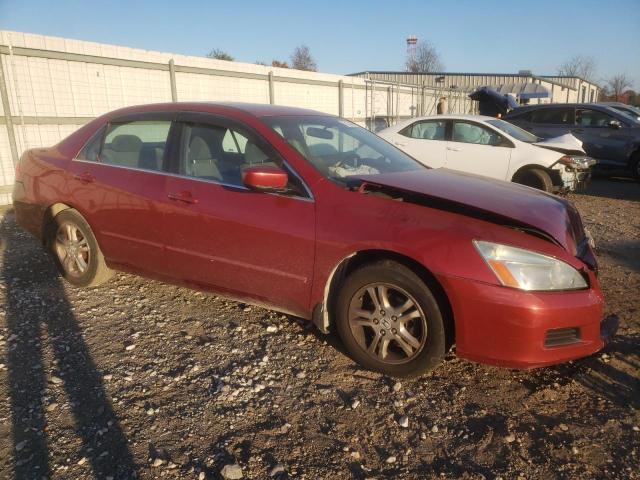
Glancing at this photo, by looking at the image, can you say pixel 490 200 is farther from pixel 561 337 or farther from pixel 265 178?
pixel 265 178

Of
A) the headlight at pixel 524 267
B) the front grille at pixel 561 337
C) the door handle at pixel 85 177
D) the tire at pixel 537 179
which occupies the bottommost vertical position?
the front grille at pixel 561 337

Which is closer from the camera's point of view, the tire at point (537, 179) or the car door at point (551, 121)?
the tire at point (537, 179)

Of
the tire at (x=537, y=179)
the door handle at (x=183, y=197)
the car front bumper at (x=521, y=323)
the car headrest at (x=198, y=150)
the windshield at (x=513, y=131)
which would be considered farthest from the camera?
the windshield at (x=513, y=131)

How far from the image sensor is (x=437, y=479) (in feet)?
7.00

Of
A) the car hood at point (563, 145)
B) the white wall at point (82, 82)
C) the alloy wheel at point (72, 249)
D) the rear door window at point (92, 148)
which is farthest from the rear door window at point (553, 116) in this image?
the alloy wheel at point (72, 249)

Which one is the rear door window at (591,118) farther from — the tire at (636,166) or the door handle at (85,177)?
the door handle at (85,177)

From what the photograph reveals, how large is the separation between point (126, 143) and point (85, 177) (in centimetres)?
45

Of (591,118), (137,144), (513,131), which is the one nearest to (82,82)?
(137,144)

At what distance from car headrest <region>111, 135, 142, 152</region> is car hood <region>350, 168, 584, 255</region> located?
1920mm

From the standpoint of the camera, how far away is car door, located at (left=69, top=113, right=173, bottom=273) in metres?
3.72

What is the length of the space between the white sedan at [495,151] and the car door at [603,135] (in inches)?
94.2

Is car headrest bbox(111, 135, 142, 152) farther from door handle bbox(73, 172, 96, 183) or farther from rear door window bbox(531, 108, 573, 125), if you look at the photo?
rear door window bbox(531, 108, 573, 125)

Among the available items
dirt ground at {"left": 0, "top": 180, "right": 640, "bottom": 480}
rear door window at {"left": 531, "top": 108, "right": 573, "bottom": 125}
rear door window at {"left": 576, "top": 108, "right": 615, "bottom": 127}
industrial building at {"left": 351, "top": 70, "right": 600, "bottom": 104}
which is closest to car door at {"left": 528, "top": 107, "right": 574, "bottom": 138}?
rear door window at {"left": 531, "top": 108, "right": 573, "bottom": 125}

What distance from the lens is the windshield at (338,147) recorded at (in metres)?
3.36
